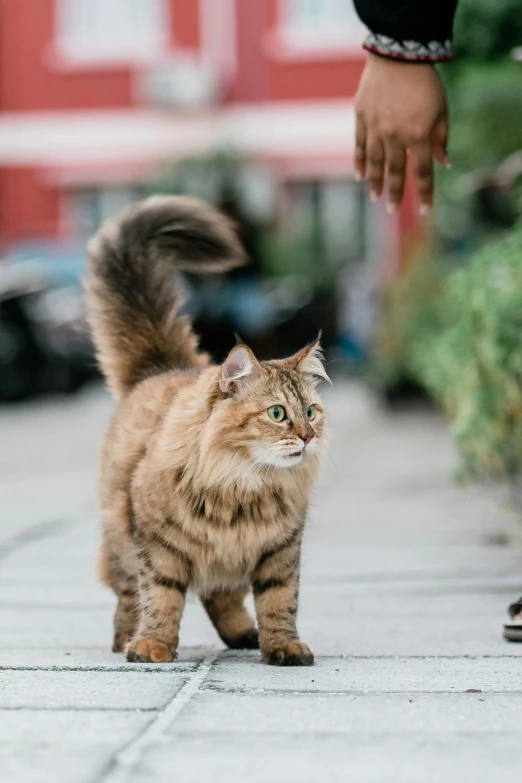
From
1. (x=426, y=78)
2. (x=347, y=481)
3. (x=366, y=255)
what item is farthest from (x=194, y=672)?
(x=366, y=255)

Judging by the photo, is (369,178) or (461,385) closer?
(369,178)

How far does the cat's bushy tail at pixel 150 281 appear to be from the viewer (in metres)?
4.46

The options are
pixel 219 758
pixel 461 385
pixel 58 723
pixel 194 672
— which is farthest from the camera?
pixel 461 385

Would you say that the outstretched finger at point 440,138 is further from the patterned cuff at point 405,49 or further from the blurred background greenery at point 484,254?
the blurred background greenery at point 484,254

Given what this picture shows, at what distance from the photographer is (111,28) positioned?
2217 cm

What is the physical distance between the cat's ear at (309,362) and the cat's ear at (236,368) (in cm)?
21

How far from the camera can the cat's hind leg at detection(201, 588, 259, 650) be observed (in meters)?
4.05

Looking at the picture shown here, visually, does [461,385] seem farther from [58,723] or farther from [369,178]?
[58,723]

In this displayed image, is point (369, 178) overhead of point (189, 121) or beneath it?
overhead

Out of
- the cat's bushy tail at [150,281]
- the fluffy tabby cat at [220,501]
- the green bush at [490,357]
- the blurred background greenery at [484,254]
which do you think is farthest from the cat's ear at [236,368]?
the green bush at [490,357]

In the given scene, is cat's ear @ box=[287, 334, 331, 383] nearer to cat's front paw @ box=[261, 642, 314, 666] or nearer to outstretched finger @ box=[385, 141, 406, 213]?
outstretched finger @ box=[385, 141, 406, 213]

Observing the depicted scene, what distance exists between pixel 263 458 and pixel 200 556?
30 cm

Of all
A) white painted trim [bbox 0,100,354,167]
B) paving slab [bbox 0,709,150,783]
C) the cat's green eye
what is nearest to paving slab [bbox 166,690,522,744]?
paving slab [bbox 0,709,150,783]

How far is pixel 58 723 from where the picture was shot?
9.23 ft
